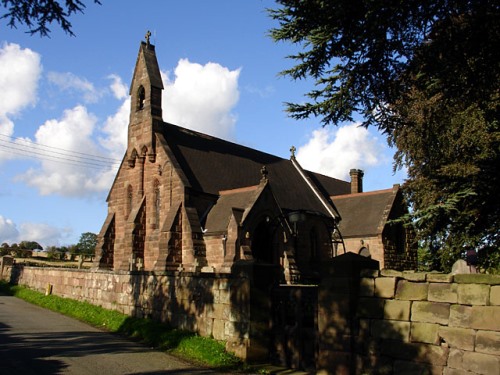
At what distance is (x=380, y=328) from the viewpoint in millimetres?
8094

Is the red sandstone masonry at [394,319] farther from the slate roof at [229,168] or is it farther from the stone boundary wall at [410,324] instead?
the slate roof at [229,168]

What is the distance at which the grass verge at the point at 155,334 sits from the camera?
→ 10199mm

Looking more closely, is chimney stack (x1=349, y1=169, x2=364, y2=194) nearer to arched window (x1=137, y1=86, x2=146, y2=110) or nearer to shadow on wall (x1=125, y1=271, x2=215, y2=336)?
arched window (x1=137, y1=86, x2=146, y2=110)

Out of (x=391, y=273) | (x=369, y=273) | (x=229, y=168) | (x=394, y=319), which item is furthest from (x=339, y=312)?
(x=229, y=168)

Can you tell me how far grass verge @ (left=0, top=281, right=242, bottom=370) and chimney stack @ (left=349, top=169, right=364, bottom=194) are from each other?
29603 mm

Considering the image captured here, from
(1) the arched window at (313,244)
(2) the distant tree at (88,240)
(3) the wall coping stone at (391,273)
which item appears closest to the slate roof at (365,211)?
(1) the arched window at (313,244)

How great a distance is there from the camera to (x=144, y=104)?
1200 inches

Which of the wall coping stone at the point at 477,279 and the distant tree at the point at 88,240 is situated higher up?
the distant tree at the point at 88,240

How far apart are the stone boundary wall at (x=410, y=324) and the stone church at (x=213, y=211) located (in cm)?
1403

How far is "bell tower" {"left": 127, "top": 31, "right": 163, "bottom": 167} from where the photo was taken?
2975 centimetres

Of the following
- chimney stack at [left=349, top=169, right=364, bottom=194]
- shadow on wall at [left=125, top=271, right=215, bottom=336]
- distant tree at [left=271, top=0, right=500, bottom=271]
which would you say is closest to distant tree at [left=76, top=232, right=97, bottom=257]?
chimney stack at [left=349, top=169, right=364, bottom=194]

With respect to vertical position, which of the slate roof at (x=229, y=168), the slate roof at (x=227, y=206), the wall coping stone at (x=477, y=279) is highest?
the slate roof at (x=229, y=168)

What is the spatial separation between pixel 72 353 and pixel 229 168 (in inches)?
891

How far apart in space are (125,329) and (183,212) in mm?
12848
